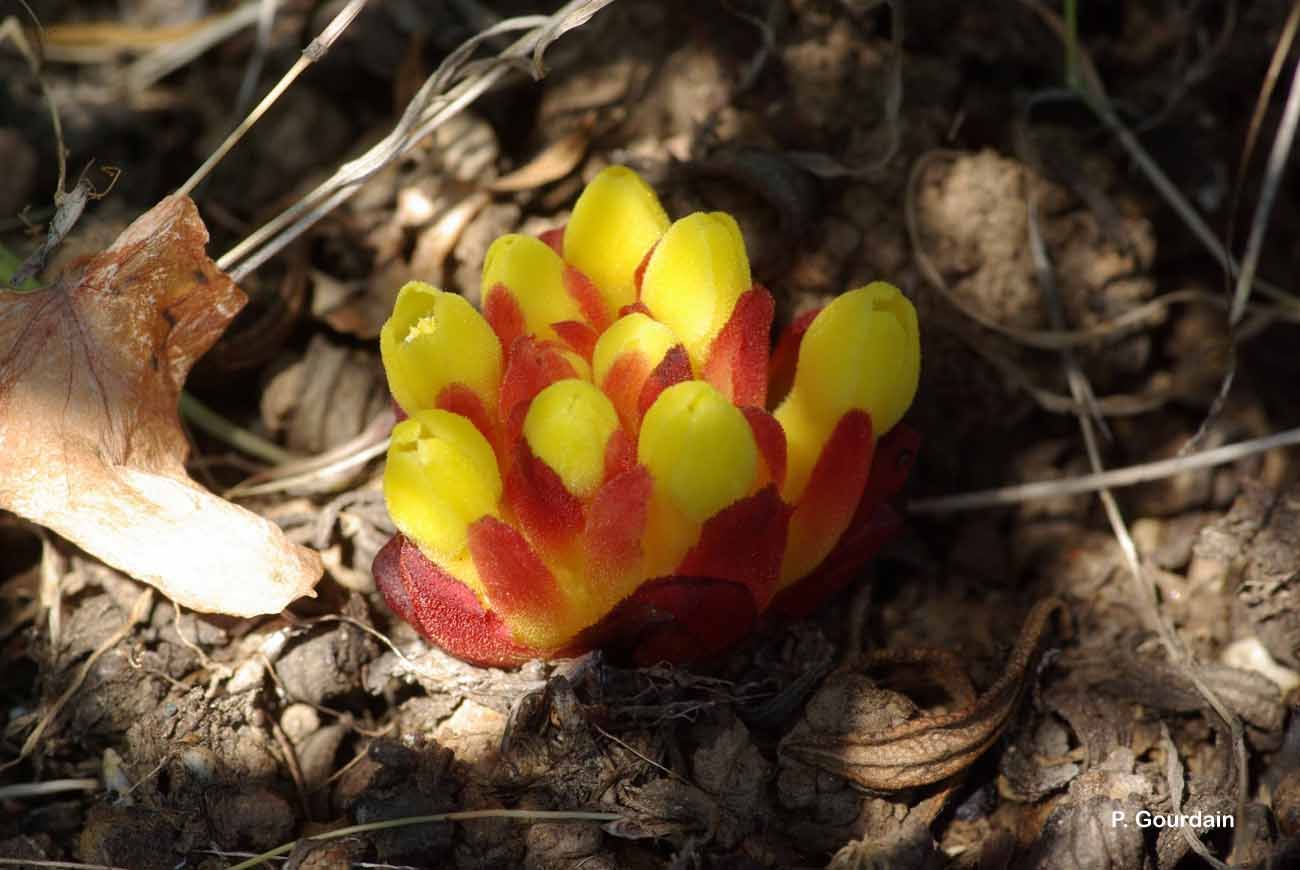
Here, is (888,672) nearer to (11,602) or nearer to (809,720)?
(809,720)

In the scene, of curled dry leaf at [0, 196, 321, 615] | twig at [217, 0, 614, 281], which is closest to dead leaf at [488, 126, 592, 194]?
twig at [217, 0, 614, 281]

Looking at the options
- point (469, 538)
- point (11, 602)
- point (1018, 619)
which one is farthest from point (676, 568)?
point (11, 602)

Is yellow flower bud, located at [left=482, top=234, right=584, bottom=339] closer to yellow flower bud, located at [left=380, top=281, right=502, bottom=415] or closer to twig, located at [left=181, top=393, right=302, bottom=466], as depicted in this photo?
yellow flower bud, located at [left=380, top=281, right=502, bottom=415]

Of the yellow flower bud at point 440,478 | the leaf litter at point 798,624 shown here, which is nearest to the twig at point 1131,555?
the leaf litter at point 798,624

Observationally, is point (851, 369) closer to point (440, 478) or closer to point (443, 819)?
point (440, 478)

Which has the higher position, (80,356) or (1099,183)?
(80,356)

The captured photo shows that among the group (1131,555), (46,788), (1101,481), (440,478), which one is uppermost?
(440,478)

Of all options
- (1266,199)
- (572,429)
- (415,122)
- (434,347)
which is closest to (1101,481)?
(1266,199)
